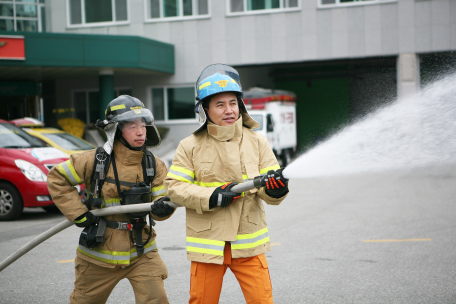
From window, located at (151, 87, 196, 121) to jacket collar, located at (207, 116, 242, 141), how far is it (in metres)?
21.6

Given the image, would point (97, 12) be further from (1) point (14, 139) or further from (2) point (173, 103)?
(1) point (14, 139)

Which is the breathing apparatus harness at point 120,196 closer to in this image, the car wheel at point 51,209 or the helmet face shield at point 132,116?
the helmet face shield at point 132,116

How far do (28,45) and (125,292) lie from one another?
1730 cm

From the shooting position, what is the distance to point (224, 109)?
10.0 feet

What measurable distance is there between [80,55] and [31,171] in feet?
42.7

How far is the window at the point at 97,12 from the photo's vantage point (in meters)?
25.1

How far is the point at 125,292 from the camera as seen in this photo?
484cm

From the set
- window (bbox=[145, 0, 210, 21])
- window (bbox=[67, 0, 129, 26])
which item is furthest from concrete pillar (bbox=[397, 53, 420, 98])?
window (bbox=[67, 0, 129, 26])

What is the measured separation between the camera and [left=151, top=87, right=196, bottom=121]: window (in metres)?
24.8

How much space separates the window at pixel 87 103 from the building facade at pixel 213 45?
2.2 inches

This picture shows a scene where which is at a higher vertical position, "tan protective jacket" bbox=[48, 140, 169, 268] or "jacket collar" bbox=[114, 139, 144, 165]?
"jacket collar" bbox=[114, 139, 144, 165]

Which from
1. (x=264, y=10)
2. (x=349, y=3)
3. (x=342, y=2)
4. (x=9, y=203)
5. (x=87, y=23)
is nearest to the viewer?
(x=9, y=203)

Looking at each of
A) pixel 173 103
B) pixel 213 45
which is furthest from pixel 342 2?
pixel 173 103

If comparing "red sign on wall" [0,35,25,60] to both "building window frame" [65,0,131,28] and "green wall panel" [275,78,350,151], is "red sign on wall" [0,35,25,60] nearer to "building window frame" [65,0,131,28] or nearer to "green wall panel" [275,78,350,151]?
"building window frame" [65,0,131,28]
